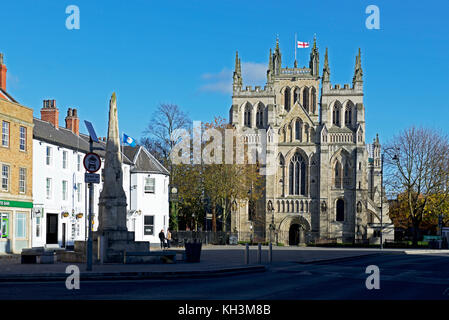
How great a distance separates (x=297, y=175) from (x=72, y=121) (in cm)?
4000

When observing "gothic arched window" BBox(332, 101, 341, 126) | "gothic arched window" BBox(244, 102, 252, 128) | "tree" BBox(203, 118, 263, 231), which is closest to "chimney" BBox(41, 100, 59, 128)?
"tree" BBox(203, 118, 263, 231)

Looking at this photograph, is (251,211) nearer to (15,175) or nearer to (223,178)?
(223,178)

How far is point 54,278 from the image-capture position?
762 inches

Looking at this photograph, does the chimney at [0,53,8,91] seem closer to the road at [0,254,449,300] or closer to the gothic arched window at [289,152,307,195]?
the road at [0,254,449,300]

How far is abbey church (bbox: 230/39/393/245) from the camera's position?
3226 inches

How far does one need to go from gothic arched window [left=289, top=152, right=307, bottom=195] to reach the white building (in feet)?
97.2

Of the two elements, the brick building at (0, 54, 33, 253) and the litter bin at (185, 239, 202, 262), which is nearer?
the litter bin at (185, 239, 202, 262)

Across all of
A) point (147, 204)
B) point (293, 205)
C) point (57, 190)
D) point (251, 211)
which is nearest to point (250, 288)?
point (57, 190)

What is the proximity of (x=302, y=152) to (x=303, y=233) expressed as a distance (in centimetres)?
1118

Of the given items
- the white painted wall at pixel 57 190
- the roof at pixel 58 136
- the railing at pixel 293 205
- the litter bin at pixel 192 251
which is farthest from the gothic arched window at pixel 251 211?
the litter bin at pixel 192 251

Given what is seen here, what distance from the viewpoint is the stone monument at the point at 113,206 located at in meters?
25.3

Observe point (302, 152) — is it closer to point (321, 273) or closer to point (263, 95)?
point (263, 95)
